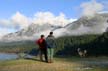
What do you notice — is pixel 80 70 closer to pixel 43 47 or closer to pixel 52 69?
pixel 52 69

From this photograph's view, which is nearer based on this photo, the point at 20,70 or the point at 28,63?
the point at 20,70

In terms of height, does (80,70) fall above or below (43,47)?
below

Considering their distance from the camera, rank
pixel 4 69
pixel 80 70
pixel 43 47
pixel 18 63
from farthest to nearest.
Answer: pixel 43 47 → pixel 18 63 → pixel 4 69 → pixel 80 70

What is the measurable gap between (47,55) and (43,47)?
2.14 metres

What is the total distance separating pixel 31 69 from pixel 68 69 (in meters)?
2.77

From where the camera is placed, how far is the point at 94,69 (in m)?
29.0

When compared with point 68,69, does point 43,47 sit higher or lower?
higher

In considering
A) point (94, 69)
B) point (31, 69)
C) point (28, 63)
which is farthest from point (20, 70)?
point (94, 69)

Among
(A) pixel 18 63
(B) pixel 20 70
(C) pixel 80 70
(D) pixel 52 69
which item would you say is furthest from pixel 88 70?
(A) pixel 18 63

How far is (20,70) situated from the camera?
2927 centimetres

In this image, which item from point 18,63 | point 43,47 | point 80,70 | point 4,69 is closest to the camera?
point 80,70

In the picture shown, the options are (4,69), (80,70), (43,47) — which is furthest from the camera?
(43,47)

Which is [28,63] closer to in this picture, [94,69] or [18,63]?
[18,63]

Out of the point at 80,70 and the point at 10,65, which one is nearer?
the point at 80,70
